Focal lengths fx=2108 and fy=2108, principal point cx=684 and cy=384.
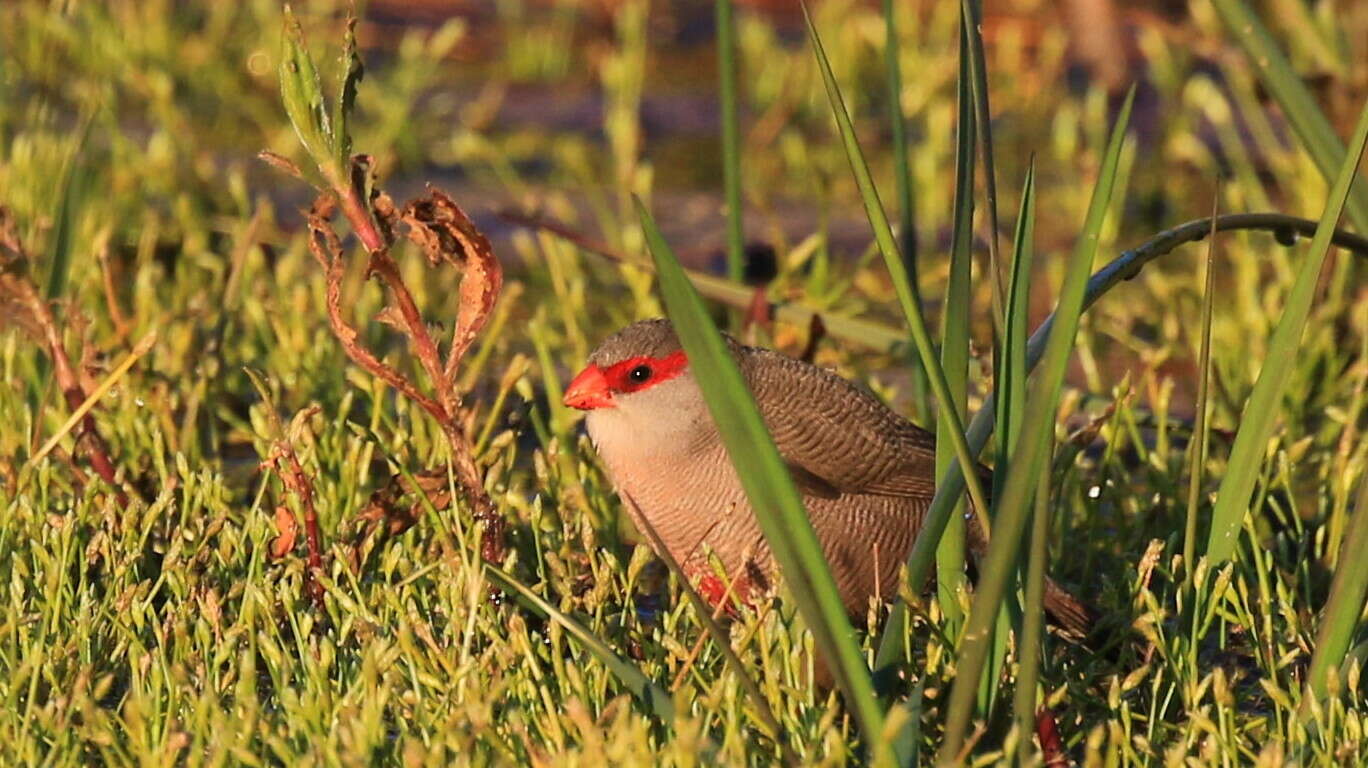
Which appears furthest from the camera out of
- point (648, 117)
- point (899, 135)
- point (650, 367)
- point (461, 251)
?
point (648, 117)

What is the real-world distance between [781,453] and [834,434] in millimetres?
251

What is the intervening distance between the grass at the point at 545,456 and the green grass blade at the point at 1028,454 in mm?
36

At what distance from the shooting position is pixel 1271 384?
3076 millimetres

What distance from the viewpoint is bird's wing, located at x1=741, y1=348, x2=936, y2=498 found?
399cm

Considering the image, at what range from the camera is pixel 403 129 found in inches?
320

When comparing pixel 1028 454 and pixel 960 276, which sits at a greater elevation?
pixel 960 276

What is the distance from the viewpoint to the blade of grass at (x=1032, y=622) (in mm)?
2721

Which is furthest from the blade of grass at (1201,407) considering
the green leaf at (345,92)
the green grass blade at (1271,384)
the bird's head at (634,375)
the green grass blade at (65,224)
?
the green grass blade at (65,224)

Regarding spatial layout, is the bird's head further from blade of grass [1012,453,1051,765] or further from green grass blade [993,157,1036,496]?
blade of grass [1012,453,1051,765]

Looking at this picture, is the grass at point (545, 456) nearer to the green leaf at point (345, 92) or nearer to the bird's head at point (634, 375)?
the green leaf at point (345, 92)

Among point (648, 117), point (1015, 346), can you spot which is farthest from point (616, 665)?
point (648, 117)

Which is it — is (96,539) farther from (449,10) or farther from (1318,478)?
(449,10)

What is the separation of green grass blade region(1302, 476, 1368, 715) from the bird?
79cm

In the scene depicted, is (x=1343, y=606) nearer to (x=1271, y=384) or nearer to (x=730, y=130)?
(x=1271, y=384)
